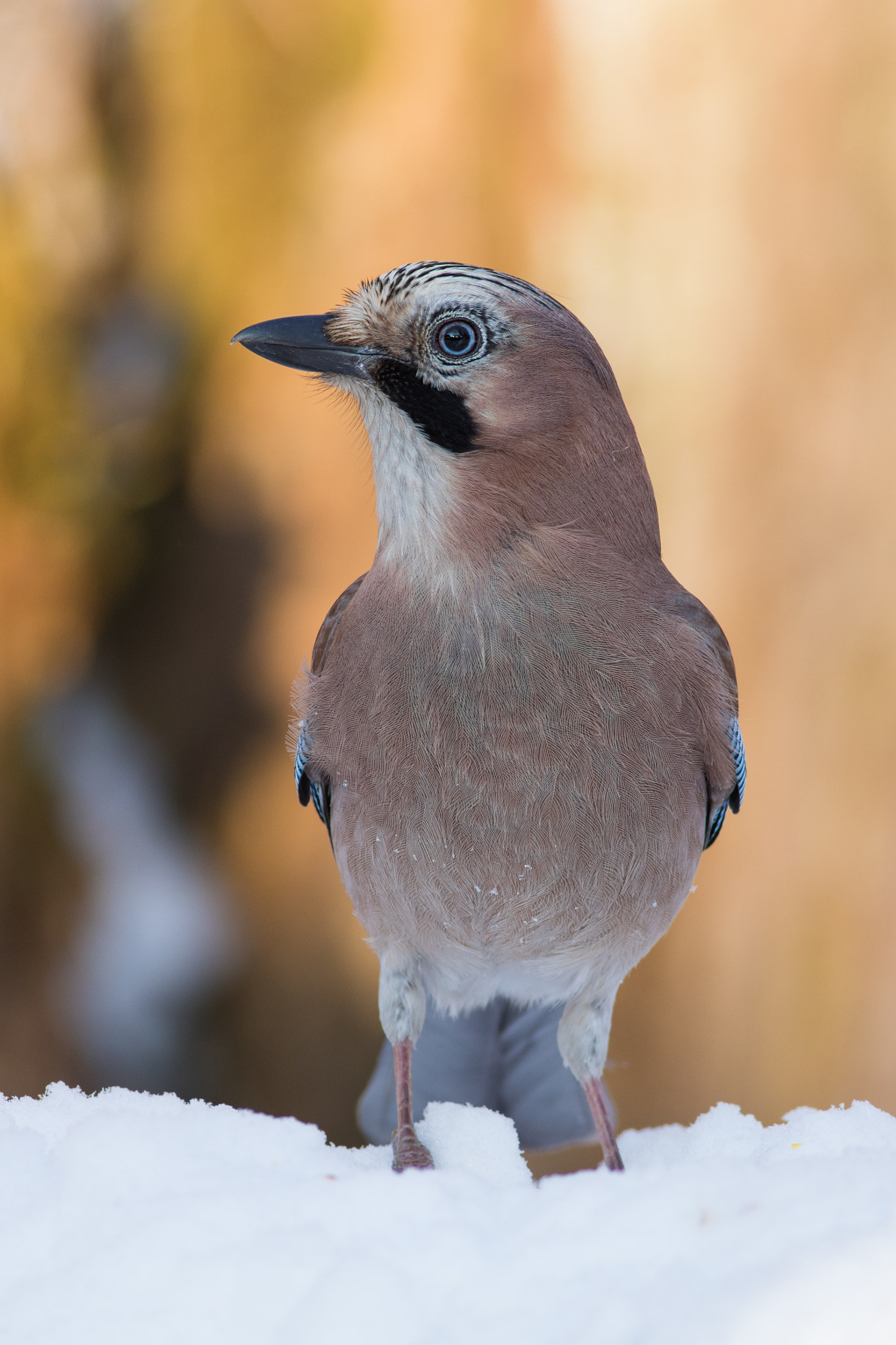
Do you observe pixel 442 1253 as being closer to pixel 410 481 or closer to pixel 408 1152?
pixel 408 1152

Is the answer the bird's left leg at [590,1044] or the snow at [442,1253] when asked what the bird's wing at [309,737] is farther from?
the snow at [442,1253]

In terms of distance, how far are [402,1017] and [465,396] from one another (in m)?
0.81

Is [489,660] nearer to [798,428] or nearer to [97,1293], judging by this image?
[97,1293]

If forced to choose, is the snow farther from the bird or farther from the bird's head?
the bird's head

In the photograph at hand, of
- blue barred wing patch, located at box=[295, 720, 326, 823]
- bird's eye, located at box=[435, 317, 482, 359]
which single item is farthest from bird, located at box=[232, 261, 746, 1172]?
blue barred wing patch, located at box=[295, 720, 326, 823]

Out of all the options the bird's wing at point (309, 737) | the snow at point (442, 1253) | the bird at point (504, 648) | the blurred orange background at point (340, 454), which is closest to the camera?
the snow at point (442, 1253)

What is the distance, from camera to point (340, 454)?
2.51 m

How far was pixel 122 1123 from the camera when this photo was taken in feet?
3.69

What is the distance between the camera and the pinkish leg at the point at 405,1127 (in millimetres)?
1341

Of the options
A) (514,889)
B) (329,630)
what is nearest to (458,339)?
(329,630)

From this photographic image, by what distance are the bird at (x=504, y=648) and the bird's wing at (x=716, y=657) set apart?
0.15 ft

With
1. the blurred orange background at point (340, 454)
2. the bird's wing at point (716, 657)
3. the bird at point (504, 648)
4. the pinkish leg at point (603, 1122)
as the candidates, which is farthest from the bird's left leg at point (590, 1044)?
the blurred orange background at point (340, 454)

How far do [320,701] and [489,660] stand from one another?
276 mm

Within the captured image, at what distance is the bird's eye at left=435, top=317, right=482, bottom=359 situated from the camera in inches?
47.7
